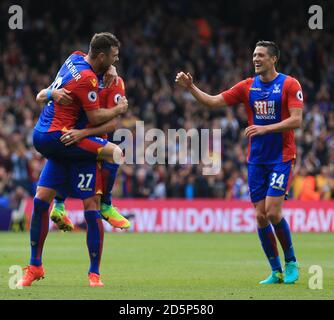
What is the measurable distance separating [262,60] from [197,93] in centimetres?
89

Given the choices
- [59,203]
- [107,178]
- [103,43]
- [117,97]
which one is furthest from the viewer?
[107,178]

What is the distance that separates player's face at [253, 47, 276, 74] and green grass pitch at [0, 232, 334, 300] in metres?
2.60

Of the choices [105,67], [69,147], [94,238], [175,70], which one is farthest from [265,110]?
[175,70]

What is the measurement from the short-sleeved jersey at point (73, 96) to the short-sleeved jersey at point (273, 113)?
7.14ft

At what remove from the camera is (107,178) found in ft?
40.8

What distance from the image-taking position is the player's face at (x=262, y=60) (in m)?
12.2

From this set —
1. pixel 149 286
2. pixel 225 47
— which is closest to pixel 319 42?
pixel 225 47

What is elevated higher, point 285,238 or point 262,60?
point 262,60

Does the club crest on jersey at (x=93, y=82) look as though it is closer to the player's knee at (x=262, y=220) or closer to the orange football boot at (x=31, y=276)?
the orange football boot at (x=31, y=276)

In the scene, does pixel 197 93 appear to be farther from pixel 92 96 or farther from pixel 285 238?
pixel 285 238

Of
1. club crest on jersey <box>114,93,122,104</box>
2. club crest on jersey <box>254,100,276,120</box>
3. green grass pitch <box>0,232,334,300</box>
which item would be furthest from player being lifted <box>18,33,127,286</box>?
club crest on jersey <box>254,100,276,120</box>

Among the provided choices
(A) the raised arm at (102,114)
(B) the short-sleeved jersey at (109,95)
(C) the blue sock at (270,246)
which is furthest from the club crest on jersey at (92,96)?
(C) the blue sock at (270,246)

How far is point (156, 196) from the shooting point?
2733 cm
